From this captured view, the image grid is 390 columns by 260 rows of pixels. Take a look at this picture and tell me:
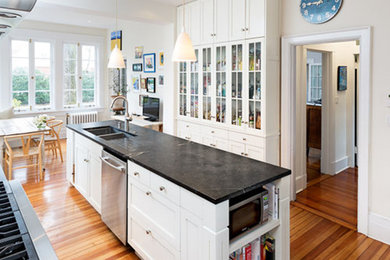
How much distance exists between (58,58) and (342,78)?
650 centimetres

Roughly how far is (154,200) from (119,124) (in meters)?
1.99

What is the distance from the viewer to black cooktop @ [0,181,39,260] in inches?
34.9

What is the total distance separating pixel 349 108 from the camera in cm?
504

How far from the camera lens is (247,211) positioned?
182 centimetres

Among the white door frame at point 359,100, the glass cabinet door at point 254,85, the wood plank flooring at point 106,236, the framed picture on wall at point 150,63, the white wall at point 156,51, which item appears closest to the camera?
the wood plank flooring at point 106,236

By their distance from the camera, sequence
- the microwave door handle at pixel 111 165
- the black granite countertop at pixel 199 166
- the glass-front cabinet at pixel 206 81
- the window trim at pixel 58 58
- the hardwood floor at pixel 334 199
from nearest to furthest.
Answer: the black granite countertop at pixel 199 166, the microwave door handle at pixel 111 165, the hardwood floor at pixel 334 199, the glass-front cabinet at pixel 206 81, the window trim at pixel 58 58

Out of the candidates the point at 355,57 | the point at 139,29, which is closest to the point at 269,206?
the point at 355,57

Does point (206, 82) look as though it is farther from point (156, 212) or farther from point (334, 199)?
point (156, 212)

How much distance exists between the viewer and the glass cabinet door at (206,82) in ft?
13.9

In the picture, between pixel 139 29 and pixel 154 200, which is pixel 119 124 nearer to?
pixel 154 200

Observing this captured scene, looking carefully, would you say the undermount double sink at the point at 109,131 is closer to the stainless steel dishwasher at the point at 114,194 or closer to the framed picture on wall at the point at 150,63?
the stainless steel dishwasher at the point at 114,194

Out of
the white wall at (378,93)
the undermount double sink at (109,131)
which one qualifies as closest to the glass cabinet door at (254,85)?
the white wall at (378,93)

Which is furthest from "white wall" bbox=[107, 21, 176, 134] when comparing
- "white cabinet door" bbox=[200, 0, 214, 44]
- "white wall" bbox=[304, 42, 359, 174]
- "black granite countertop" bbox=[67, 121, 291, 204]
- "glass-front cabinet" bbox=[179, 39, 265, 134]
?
"white wall" bbox=[304, 42, 359, 174]

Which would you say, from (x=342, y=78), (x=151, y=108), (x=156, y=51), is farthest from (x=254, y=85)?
(x=156, y=51)
